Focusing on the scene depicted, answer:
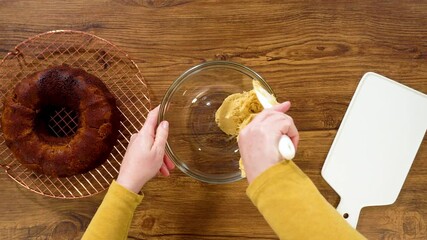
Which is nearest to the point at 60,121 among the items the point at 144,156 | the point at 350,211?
the point at 144,156

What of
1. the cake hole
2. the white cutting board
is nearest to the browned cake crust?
the cake hole

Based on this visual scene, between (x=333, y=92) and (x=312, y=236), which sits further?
(x=333, y=92)

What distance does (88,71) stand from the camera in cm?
90

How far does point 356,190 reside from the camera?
894mm

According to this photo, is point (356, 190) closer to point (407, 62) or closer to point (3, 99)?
point (407, 62)

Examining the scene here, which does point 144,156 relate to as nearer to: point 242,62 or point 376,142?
point 242,62

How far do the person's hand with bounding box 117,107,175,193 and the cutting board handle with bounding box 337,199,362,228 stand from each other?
1.33ft

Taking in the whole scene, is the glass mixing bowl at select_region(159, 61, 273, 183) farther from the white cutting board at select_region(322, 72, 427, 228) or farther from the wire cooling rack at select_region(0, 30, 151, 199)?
the white cutting board at select_region(322, 72, 427, 228)

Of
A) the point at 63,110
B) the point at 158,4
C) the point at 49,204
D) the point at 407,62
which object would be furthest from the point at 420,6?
the point at 49,204

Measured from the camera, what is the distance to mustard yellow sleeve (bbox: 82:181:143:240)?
2.34ft

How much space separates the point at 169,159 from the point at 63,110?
0.85 feet

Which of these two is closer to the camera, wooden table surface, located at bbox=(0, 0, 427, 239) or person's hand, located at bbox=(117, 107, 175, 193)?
person's hand, located at bbox=(117, 107, 175, 193)

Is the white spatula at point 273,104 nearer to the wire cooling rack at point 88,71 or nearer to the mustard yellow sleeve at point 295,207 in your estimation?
the mustard yellow sleeve at point 295,207

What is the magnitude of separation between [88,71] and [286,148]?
19.5 inches
